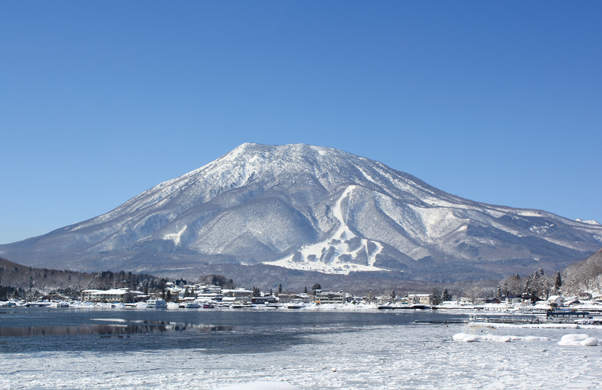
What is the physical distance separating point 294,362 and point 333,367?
3989 mm

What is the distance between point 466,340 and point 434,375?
22.6m

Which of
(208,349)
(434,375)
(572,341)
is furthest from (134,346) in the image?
(572,341)

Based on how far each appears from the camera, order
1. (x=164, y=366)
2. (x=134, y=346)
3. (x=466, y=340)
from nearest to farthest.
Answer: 1. (x=164, y=366)
2. (x=134, y=346)
3. (x=466, y=340)

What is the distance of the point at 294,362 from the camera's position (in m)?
43.4

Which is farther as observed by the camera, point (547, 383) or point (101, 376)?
point (101, 376)

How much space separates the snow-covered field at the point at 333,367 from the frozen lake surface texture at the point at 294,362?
0.19 feet

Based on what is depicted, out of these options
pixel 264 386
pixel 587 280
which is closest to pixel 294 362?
pixel 264 386

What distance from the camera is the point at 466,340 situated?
192 ft

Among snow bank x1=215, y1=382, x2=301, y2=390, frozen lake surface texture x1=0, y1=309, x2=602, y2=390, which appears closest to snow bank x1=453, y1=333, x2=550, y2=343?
frozen lake surface texture x1=0, y1=309, x2=602, y2=390

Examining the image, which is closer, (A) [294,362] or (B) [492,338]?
(A) [294,362]

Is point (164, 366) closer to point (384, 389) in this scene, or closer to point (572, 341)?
point (384, 389)

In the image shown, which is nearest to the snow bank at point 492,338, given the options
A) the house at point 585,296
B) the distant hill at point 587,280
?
the house at point 585,296

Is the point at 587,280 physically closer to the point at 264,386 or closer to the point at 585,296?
the point at 585,296

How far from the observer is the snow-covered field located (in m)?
34.2
